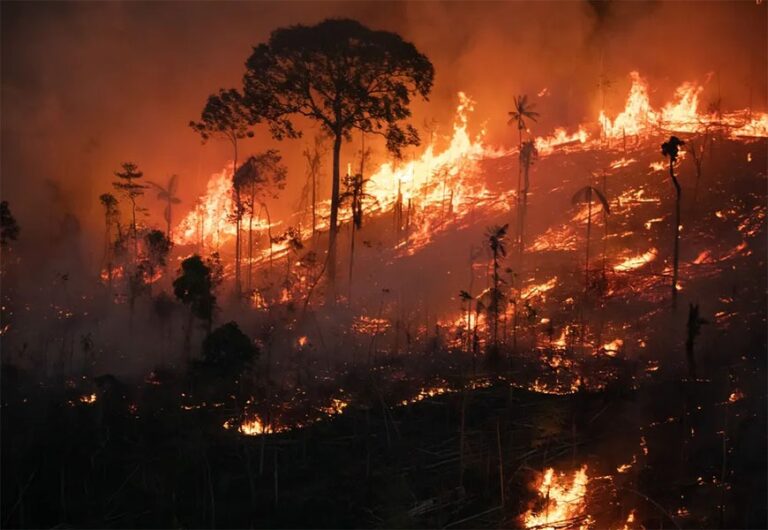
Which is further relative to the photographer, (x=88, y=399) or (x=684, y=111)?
(x=684, y=111)

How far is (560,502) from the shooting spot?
13844mm

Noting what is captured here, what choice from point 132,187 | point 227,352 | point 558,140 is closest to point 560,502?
point 227,352

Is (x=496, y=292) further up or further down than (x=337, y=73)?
further down

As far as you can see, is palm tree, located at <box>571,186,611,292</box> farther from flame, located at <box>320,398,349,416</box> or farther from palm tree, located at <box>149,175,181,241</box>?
palm tree, located at <box>149,175,181,241</box>

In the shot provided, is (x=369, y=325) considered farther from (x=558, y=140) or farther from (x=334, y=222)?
(x=558, y=140)

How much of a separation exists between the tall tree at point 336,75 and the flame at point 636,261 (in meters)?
10.5

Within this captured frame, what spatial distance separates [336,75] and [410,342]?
38.1ft

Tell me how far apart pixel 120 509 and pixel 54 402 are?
198 inches

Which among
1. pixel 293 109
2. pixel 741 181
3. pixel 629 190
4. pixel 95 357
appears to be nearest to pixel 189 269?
pixel 95 357

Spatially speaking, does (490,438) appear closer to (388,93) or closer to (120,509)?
(120,509)

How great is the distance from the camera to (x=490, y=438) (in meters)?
16.0

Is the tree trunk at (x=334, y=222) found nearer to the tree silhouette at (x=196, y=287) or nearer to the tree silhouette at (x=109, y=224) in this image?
the tree silhouette at (x=196, y=287)

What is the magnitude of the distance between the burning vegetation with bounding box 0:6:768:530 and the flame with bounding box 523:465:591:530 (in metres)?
0.06

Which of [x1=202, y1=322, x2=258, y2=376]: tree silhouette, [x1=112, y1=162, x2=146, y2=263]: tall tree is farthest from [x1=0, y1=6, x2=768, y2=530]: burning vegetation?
[x1=112, y1=162, x2=146, y2=263]: tall tree
